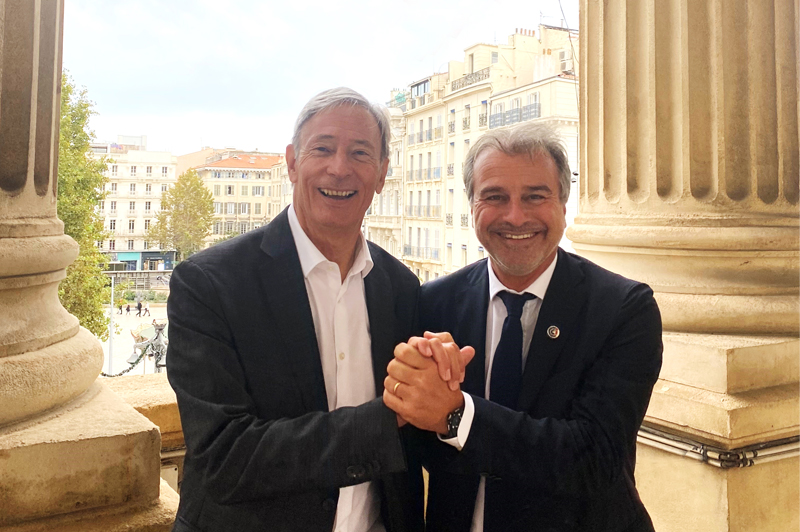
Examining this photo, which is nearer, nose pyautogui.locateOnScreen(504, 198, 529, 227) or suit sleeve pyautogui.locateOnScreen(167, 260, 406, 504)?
suit sleeve pyautogui.locateOnScreen(167, 260, 406, 504)

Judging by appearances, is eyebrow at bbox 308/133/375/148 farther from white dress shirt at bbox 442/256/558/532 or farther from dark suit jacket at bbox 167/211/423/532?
white dress shirt at bbox 442/256/558/532

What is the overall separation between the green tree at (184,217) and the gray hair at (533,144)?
1.67m

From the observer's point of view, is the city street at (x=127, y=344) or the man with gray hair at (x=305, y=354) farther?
the city street at (x=127, y=344)

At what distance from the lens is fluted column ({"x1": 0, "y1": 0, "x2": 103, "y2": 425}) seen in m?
1.66

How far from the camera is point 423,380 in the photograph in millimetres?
1342

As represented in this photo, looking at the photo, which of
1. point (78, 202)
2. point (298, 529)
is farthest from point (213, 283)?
point (78, 202)

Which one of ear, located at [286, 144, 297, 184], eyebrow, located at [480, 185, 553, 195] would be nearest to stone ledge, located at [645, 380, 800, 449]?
eyebrow, located at [480, 185, 553, 195]

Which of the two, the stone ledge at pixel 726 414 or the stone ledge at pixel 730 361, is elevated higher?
the stone ledge at pixel 730 361

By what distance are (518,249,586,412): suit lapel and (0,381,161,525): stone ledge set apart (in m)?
0.99

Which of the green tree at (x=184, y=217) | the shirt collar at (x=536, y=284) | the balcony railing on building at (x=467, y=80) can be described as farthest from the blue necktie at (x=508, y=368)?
the balcony railing on building at (x=467, y=80)

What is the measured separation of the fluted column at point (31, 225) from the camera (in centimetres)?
166

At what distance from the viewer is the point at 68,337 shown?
186 centimetres

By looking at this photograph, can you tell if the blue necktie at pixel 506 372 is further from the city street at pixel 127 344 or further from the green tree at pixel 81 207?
the green tree at pixel 81 207

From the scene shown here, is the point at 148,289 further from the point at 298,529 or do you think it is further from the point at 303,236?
the point at 298,529
